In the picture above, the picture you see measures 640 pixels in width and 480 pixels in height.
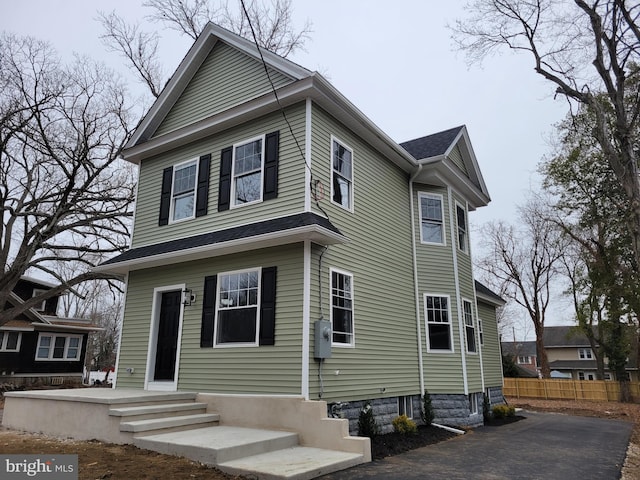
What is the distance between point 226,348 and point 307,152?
405cm

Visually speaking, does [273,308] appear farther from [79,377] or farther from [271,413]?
[79,377]

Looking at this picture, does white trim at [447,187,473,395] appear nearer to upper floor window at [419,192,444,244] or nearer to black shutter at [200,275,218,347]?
upper floor window at [419,192,444,244]

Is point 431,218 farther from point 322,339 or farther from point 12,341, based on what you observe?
point 12,341

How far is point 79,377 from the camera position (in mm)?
23812

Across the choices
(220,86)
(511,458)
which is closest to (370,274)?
(511,458)

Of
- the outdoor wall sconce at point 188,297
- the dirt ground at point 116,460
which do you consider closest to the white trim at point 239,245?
the outdoor wall sconce at point 188,297

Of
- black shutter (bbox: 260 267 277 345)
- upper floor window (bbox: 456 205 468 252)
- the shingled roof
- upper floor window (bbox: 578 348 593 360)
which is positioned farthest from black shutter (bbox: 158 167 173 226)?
upper floor window (bbox: 578 348 593 360)

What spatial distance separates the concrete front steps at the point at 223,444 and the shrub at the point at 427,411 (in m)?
4.34

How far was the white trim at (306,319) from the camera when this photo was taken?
7.05m

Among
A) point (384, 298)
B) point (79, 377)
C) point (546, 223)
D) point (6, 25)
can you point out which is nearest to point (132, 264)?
point (384, 298)

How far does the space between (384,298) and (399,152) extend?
376cm

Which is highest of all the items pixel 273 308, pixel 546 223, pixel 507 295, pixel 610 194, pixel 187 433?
pixel 546 223

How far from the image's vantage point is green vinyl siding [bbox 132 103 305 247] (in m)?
8.27

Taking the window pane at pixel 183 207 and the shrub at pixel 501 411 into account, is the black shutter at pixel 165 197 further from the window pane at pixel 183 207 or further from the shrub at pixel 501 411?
the shrub at pixel 501 411
